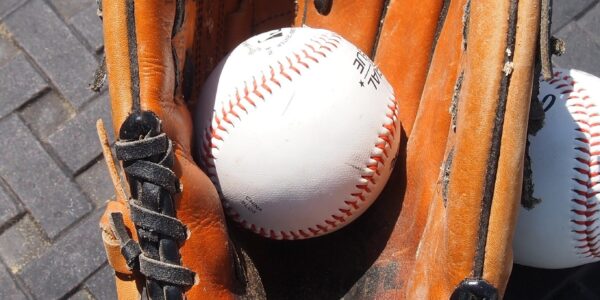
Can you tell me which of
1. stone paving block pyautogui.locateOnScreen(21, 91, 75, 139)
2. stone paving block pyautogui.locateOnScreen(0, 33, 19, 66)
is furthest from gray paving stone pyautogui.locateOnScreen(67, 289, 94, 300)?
stone paving block pyautogui.locateOnScreen(0, 33, 19, 66)

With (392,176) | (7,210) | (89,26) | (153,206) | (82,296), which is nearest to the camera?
(153,206)

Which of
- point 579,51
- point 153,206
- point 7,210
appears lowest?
point 579,51

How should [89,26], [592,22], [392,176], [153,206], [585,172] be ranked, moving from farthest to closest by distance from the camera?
[89,26], [592,22], [392,176], [585,172], [153,206]

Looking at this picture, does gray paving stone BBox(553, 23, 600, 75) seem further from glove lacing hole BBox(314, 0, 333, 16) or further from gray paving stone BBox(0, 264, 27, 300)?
gray paving stone BBox(0, 264, 27, 300)

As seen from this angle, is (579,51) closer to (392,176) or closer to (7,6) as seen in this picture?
(392,176)

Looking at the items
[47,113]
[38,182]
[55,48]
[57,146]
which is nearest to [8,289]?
[38,182]

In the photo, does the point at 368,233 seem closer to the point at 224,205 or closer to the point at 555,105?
the point at 224,205
